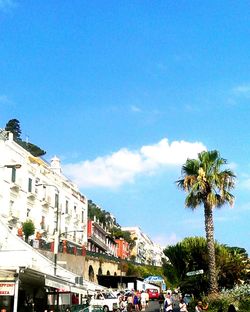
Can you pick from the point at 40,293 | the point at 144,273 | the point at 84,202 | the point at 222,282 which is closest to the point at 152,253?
the point at 144,273

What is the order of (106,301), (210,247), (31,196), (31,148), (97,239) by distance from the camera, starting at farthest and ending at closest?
(31,148), (97,239), (31,196), (106,301), (210,247)

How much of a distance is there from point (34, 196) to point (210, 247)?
29819mm

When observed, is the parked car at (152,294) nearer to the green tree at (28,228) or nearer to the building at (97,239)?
the green tree at (28,228)

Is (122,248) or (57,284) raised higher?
(122,248)

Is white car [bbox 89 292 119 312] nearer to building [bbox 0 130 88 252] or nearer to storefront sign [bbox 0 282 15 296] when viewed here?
building [bbox 0 130 88 252]

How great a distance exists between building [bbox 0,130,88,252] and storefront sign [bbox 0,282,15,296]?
25282mm

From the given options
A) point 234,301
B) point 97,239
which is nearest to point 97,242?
point 97,239

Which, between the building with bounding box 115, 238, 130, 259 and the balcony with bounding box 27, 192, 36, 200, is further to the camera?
the building with bounding box 115, 238, 130, 259

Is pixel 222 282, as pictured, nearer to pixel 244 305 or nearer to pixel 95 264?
pixel 244 305

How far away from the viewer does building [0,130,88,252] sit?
51031 millimetres

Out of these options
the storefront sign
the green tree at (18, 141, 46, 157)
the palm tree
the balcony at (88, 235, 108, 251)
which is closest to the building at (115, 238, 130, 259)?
the balcony at (88, 235, 108, 251)

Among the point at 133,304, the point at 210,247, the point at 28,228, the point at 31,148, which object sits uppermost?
the point at 31,148

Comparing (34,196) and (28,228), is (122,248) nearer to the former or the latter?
(34,196)

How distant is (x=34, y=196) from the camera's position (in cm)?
5753
